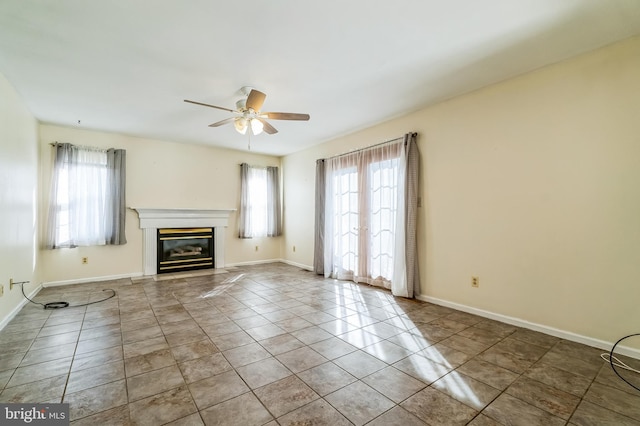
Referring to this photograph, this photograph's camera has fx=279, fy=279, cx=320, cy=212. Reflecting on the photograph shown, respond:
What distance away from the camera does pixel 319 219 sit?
18.1 feet

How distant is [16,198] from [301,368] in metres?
3.83

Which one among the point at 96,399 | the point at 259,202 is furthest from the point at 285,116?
the point at 259,202

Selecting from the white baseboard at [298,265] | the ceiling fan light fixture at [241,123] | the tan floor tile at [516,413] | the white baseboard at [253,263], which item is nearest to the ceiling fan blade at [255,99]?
the ceiling fan light fixture at [241,123]

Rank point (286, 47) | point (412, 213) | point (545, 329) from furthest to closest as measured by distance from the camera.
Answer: point (412, 213)
point (545, 329)
point (286, 47)

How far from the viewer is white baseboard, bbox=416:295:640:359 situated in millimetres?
2303

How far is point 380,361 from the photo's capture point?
2227 mm

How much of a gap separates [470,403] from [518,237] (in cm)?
190

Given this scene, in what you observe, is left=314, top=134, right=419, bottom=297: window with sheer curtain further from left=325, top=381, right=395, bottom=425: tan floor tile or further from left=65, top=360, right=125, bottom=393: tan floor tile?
left=65, top=360, right=125, bottom=393: tan floor tile

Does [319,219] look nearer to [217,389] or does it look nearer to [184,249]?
[184,249]

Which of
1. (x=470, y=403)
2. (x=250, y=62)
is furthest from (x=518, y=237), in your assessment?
(x=250, y=62)

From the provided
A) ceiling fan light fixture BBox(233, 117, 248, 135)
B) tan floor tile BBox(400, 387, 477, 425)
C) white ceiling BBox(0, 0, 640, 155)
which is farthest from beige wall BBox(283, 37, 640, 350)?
ceiling fan light fixture BBox(233, 117, 248, 135)

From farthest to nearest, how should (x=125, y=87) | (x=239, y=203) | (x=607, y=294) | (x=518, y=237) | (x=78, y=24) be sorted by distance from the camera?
(x=239, y=203) < (x=125, y=87) < (x=518, y=237) < (x=607, y=294) < (x=78, y=24)

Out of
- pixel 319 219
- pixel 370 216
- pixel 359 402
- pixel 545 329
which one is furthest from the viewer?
pixel 319 219

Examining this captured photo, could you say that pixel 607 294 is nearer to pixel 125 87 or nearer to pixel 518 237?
pixel 518 237
